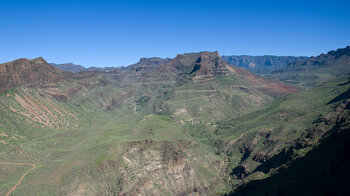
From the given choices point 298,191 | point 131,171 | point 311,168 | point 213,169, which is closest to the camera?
point 298,191

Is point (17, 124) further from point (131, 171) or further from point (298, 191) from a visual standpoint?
point (298, 191)

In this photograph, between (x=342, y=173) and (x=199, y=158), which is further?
(x=199, y=158)

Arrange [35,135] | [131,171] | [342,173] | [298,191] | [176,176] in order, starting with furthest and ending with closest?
1. [35,135]
2. [176,176]
3. [131,171]
4. [298,191]
5. [342,173]

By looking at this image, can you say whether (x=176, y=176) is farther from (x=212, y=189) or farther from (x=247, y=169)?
(x=247, y=169)

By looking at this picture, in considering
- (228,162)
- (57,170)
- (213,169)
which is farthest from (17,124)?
(228,162)

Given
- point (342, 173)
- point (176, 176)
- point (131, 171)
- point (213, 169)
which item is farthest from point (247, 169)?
point (342, 173)

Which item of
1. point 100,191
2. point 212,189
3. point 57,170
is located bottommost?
point 212,189

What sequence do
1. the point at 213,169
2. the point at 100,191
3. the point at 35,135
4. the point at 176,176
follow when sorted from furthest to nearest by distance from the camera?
the point at 35,135 → the point at 213,169 → the point at 176,176 → the point at 100,191

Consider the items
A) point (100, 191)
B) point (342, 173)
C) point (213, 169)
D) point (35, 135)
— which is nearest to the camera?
point (342, 173)

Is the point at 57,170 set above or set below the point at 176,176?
above
